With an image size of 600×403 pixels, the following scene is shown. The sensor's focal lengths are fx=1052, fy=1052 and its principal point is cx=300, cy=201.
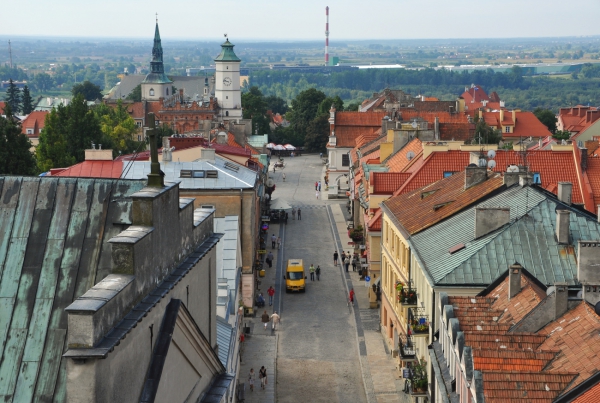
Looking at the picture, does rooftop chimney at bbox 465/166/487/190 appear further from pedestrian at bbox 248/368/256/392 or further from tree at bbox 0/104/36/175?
tree at bbox 0/104/36/175

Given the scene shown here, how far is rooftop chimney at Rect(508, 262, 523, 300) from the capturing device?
2705cm

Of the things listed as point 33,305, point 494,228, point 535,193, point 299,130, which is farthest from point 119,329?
point 299,130

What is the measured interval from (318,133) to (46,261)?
386 ft

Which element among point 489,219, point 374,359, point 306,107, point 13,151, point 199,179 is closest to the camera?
point 489,219

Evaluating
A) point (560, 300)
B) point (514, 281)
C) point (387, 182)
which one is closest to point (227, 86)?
point (387, 182)

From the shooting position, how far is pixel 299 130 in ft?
472

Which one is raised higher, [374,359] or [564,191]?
[564,191]

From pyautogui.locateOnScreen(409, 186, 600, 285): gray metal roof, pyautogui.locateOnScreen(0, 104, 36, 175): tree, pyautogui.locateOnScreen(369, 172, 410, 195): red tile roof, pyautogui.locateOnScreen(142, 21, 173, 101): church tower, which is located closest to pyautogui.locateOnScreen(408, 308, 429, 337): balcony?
pyautogui.locateOnScreen(409, 186, 600, 285): gray metal roof

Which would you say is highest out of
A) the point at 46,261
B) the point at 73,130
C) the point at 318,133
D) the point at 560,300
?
the point at 46,261

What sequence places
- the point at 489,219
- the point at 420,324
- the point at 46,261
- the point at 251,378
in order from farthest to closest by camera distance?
the point at 251,378
the point at 489,219
the point at 420,324
the point at 46,261

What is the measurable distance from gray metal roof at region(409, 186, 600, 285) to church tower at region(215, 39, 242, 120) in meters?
111

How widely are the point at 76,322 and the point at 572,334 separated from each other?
14.3m

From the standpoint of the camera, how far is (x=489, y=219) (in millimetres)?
35062

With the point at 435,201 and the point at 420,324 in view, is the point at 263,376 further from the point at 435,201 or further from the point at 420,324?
the point at 435,201
